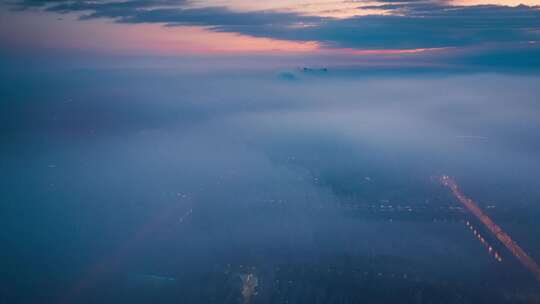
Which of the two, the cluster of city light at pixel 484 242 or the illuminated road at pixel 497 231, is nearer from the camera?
the illuminated road at pixel 497 231

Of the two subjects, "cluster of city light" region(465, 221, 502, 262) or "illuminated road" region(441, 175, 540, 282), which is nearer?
"illuminated road" region(441, 175, 540, 282)

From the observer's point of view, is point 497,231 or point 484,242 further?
point 497,231

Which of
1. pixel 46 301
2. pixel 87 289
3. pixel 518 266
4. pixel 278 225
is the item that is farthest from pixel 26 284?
pixel 518 266

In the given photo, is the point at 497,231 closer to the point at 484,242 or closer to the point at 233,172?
the point at 484,242

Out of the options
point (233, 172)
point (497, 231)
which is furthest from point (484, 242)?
point (233, 172)
